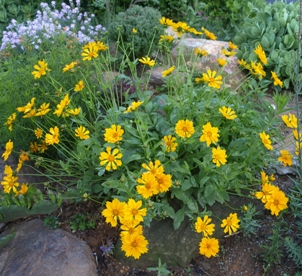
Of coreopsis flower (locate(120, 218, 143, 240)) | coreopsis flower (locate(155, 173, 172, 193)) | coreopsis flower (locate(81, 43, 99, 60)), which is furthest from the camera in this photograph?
coreopsis flower (locate(81, 43, 99, 60))

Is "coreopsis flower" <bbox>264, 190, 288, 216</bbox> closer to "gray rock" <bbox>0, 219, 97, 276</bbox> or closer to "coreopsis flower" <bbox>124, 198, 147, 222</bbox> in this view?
"coreopsis flower" <bbox>124, 198, 147, 222</bbox>

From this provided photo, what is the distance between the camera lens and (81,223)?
8.08 feet

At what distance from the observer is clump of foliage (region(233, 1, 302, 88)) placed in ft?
12.6

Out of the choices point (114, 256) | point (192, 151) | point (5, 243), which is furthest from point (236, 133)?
point (5, 243)

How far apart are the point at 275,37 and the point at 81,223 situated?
111 inches

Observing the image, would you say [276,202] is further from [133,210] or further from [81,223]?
[81,223]

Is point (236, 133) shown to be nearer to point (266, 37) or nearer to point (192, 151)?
point (192, 151)

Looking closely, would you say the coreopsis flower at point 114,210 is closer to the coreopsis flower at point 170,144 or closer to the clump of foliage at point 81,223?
the coreopsis flower at point 170,144

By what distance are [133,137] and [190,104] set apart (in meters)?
0.41

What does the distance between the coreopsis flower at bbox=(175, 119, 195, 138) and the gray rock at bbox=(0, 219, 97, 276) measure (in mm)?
910

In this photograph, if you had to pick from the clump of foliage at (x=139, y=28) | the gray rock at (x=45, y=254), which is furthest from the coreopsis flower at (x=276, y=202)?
the clump of foliage at (x=139, y=28)

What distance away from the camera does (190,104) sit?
2.38 m

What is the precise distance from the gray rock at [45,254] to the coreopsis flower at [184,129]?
910 mm

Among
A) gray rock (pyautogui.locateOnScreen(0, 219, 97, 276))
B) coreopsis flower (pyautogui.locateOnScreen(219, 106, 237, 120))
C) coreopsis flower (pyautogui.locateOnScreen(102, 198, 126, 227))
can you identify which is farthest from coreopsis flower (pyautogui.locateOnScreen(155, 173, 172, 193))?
gray rock (pyautogui.locateOnScreen(0, 219, 97, 276))
